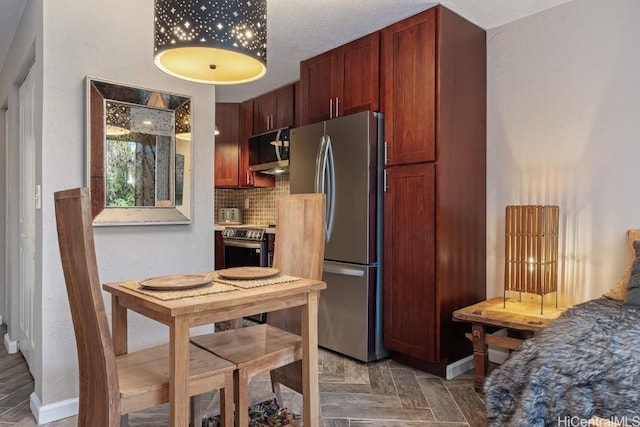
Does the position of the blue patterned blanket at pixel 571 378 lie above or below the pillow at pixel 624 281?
below

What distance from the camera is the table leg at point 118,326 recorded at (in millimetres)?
1766

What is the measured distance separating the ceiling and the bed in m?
2.02

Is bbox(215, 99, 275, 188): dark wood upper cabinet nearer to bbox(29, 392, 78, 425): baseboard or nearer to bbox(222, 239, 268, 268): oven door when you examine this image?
bbox(222, 239, 268, 268): oven door

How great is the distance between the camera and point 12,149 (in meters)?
3.30

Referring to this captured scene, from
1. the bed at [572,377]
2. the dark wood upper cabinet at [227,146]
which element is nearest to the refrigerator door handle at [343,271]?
the bed at [572,377]

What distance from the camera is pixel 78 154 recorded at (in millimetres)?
2312

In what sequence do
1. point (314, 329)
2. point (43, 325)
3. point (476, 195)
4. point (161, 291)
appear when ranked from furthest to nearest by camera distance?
point (476, 195) → point (43, 325) → point (314, 329) → point (161, 291)

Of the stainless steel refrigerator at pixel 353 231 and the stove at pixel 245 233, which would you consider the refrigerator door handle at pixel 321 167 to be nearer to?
the stainless steel refrigerator at pixel 353 231

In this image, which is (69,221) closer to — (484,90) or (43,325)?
(43,325)

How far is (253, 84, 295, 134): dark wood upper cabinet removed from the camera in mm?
4453

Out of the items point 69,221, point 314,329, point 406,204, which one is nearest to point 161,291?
point 69,221

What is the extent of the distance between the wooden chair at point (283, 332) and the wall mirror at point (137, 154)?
2.50ft

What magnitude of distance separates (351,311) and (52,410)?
1878 mm

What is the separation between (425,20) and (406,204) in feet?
4.02
